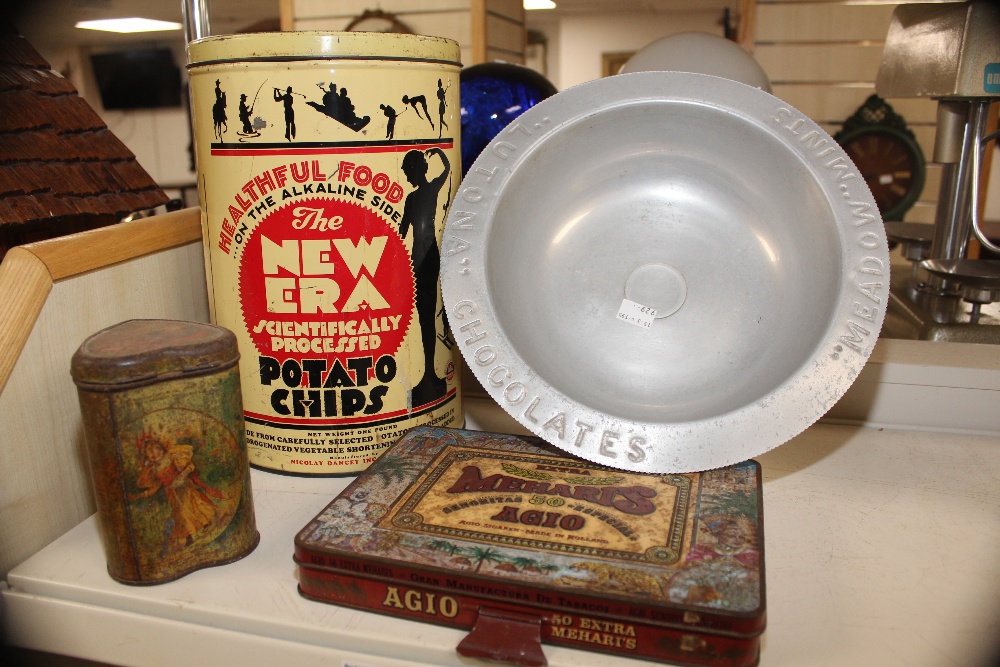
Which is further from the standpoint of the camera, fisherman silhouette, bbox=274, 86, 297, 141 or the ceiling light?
the ceiling light

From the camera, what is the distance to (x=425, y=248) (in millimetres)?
835

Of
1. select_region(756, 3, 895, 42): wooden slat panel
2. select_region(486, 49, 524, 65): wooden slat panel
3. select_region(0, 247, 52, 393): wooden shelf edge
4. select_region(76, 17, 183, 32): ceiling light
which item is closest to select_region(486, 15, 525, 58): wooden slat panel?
select_region(486, 49, 524, 65): wooden slat panel

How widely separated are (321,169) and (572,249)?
291mm

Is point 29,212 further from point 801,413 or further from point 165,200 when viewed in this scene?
point 801,413

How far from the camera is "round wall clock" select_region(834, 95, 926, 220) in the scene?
3.76 metres

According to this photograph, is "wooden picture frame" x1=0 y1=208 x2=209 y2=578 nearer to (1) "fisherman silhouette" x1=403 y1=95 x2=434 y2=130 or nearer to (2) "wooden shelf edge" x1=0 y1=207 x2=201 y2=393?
(2) "wooden shelf edge" x1=0 y1=207 x2=201 y2=393

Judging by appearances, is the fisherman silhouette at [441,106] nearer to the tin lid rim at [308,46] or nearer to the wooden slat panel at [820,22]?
the tin lid rim at [308,46]

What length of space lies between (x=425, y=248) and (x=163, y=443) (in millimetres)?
328

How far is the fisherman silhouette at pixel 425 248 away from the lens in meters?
0.81

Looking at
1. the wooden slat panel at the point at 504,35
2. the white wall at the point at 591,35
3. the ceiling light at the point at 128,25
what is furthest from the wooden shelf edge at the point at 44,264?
the white wall at the point at 591,35

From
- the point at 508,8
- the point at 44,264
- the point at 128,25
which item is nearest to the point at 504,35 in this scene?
the point at 508,8

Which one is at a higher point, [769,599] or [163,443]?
[163,443]

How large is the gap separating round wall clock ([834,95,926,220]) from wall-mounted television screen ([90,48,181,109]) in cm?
751

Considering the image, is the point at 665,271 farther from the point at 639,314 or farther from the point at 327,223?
the point at 327,223
